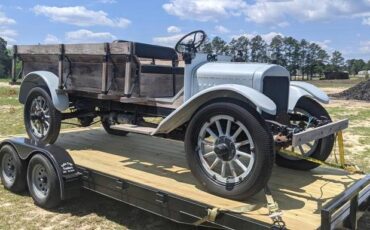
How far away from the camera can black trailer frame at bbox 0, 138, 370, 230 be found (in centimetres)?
362

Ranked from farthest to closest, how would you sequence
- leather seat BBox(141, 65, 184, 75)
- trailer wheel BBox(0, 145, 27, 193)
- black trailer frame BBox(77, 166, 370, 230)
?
leather seat BBox(141, 65, 184, 75) → trailer wheel BBox(0, 145, 27, 193) → black trailer frame BBox(77, 166, 370, 230)

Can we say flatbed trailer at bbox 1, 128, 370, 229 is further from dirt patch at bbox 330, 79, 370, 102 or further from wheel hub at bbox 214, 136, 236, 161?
dirt patch at bbox 330, 79, 370, 102

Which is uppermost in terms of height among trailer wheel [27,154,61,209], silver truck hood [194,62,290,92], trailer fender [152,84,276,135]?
silver truck hood [194,62,290,92]

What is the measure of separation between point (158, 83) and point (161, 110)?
72cm

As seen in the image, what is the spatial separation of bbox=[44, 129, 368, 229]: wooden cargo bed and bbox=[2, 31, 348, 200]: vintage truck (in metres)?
0.22

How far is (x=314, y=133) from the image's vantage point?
430 cm

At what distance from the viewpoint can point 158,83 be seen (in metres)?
6.17

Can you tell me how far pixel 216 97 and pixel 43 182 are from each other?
8.16 feet

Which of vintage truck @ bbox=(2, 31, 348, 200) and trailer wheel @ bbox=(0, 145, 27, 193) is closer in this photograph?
vintage truck @ bbox=(2, 31, 348, 200)

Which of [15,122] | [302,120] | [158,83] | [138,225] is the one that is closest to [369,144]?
[302,120]

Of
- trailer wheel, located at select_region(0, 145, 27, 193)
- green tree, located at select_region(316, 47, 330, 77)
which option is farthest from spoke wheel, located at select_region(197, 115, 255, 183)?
green tree, located at select_region(316, 47, 330, 77)

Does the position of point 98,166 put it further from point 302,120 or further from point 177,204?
point 302,120

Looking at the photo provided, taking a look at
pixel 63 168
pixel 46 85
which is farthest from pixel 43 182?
pixel 46 85

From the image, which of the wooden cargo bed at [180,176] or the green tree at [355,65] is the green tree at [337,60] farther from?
the wooden cargo bed at [180,176]
